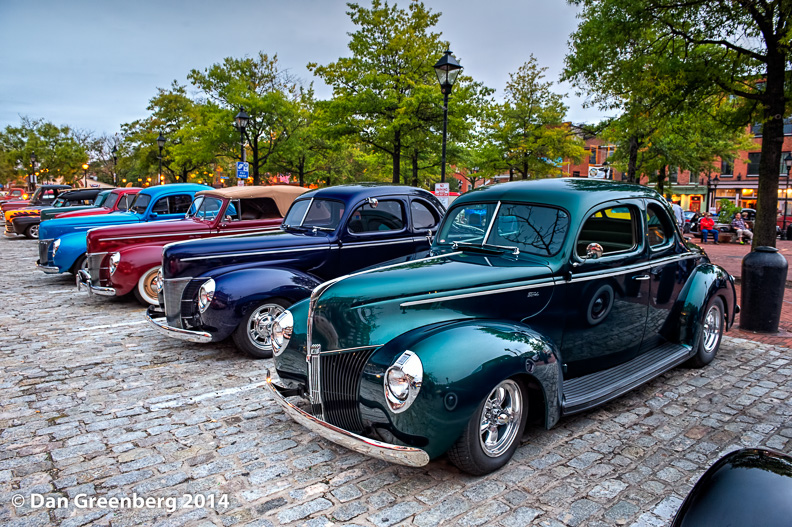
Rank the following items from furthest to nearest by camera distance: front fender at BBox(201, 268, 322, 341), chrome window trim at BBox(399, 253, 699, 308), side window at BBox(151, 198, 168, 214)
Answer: side window at BBox(151, 198, 168, 214) < front fender at BBox(201, 268, 322, 341) < chrome window trim at BBox(399, 253, 699, 308)

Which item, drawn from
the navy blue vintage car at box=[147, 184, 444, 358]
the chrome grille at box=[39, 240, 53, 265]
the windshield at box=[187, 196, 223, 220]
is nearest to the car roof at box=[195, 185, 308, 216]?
the windshield at box=[187, 196, 223, 220]

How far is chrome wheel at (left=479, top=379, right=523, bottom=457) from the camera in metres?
3.56

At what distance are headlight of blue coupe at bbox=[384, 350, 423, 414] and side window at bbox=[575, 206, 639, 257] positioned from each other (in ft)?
7.73

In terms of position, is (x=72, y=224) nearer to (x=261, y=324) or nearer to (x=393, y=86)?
(x=261, y=324)

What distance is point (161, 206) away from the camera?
11.6 metres

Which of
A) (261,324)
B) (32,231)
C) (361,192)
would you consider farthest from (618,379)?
(32,231)

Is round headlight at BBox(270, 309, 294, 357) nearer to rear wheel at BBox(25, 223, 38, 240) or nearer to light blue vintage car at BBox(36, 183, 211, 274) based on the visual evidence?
light blue vintage car at BBox(36, 183, 211, 274)

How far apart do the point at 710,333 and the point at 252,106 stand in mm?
24370

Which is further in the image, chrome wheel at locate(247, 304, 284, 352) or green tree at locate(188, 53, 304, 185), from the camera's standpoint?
green tree at locate(188, 53, 304, 185)

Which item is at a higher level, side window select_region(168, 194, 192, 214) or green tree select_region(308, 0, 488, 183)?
green tree select_region(308, 0, 488, 183)

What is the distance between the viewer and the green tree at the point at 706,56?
32.2ft

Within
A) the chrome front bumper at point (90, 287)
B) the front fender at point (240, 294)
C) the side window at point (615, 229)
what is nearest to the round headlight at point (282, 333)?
the front fender at point (240, 294)

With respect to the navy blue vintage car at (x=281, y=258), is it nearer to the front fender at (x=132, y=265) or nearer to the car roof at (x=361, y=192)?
the car roof at (x=361, y=192)

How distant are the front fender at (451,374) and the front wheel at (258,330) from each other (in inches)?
115
